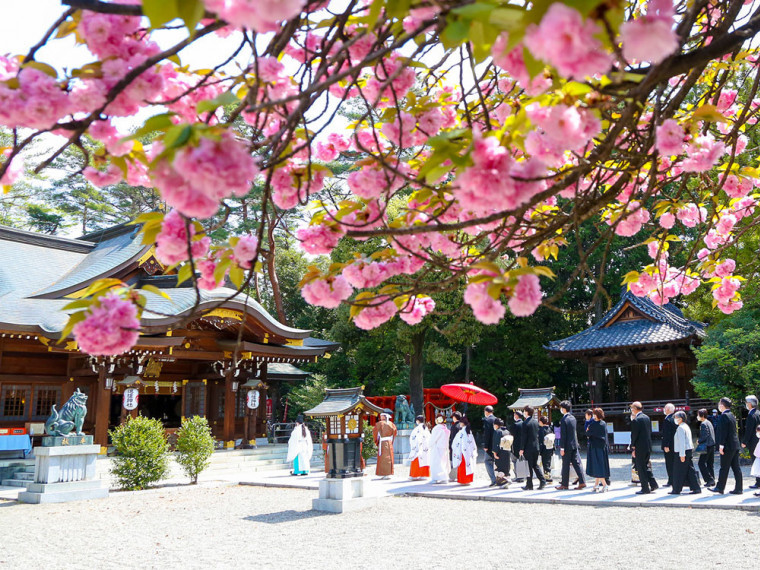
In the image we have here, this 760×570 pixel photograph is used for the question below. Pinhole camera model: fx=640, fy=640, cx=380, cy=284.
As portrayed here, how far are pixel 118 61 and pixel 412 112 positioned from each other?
1.22m

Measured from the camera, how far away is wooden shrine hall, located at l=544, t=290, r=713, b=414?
19547 mm

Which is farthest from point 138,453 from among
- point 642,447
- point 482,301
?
point 482,301

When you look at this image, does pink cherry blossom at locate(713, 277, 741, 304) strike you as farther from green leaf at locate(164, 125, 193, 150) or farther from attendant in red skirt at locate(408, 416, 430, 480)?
attendant in red skirt at locate(408, 416, 430, 480)

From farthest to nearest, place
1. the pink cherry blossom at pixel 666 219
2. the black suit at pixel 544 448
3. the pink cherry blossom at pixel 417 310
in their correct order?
the black suit at pixel 544 448 → the pink cherry blossom at pixel 666 219 → the pink cherry blossom at pixel 417 310

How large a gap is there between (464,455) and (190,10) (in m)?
10.9

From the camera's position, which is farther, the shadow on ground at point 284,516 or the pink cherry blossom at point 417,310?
the shadow on ground at point 284,516

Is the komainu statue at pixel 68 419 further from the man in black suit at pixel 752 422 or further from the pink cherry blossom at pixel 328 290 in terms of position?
the man in black suit at pixel 752 422

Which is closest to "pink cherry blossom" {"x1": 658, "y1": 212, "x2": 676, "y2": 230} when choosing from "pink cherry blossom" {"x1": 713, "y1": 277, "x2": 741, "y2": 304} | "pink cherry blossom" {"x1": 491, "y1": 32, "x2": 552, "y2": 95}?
"pink cherry blossom" {"x1": 713, "y1": 277, "x2": 741, "y2": 304}

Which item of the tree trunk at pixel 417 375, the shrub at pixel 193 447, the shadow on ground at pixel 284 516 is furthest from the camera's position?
the tree trunk at pixel 417 375

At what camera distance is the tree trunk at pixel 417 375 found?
2131 cm

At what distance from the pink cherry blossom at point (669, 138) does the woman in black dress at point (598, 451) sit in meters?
8.26

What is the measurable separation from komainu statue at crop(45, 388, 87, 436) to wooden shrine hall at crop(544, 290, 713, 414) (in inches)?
588

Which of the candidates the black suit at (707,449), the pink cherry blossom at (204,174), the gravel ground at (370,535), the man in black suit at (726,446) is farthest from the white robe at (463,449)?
the pink cherry blossom at (204,174)

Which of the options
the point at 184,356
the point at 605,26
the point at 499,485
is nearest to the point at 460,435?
the point at 499,485
